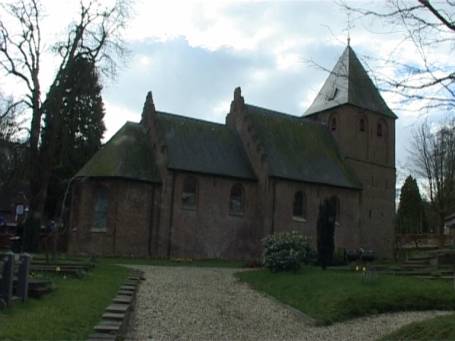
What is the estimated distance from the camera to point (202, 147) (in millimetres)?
37125

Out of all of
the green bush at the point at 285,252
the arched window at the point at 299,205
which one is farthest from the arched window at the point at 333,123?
the green bush at the point at 285,252

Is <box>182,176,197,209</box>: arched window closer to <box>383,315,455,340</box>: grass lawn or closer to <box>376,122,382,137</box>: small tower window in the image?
<box>376,122,382,137</box>: small tower window

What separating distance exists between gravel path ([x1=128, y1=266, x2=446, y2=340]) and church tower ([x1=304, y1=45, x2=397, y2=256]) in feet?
80.2

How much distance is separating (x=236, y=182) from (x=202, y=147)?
3.36 metres

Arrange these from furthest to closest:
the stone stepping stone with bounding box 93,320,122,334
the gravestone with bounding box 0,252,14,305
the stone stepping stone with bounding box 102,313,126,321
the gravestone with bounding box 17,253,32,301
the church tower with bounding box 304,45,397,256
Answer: the church tower with bounding box 304,45,397,256
the gravestone with bounding box 17,253,32,301
the gravestone with bounding box 0,252,14,305
the stone stepping stone with bounding box 102,313,126,321
the stone stepping stone with bounding box 93,320,122,334

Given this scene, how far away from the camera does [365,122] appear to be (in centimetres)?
4322

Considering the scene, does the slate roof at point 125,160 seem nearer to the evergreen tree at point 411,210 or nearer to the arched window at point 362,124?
the arched window at point 362,124

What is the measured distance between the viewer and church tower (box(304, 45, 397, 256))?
41344mm

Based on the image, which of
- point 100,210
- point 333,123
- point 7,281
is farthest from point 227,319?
point 333,123

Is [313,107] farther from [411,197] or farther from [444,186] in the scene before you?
[411,197]

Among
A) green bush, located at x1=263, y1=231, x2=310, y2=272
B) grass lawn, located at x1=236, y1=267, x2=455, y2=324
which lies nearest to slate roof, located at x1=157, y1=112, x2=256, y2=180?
green bush, located at x1=263, y1=231, x2=310, y2=272

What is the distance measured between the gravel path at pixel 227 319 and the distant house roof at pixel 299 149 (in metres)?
19.5

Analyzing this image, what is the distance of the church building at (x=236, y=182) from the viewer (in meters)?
33.3

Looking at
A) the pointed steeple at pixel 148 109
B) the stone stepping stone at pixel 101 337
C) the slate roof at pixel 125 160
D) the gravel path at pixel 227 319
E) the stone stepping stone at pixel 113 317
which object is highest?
Result: the pointed steeple at pixel 148 109
